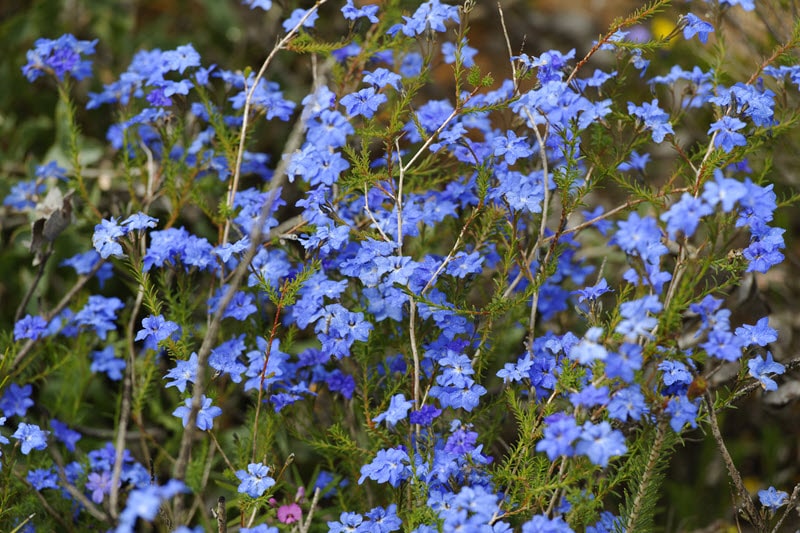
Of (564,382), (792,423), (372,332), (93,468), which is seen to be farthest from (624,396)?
(792,423)

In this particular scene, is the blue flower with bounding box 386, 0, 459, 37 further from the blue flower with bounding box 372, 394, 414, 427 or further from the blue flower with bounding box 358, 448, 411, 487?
the blue flower with bounding box 358, 448, 411, 487

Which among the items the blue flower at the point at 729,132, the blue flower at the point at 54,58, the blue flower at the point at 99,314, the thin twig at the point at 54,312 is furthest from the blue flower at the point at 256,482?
the blue flower at the point at 54,58

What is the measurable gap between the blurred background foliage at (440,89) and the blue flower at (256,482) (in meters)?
1.12

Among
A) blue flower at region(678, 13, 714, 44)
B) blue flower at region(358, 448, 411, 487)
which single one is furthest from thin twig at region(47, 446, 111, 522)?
blue flower at region(678, 13, 714, 44)

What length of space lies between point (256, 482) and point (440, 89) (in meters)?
2.97

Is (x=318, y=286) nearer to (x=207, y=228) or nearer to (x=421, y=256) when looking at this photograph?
(x=421, y=256)

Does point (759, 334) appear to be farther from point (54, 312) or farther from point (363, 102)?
point (54, 312)

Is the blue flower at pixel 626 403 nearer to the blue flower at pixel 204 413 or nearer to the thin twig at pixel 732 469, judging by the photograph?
the thin twig at pixel 732 469

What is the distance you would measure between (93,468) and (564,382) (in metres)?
1.31

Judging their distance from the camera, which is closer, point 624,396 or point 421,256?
point 624,396

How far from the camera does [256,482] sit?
170cm

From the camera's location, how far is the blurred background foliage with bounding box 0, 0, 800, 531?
8.65ft

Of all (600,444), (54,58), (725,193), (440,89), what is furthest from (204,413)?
(440,89)

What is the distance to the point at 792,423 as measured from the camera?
2.80 m
